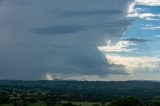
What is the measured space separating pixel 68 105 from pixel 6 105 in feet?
85.0

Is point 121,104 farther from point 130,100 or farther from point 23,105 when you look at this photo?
point 23,105

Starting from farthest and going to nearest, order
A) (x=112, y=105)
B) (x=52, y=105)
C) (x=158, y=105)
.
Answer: (x=52, y=105) → (x=158, y=105) → (x=112, y=105)

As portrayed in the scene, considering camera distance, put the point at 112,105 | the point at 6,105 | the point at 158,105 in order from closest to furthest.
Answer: the point at 112,105, the point at 158,105, the point at 6,105

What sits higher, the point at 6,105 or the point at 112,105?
the point at 6,105

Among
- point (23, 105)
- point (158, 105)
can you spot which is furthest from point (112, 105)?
point (23, 105)

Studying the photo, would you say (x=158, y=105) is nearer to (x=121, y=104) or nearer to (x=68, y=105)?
(x=68, y=105)

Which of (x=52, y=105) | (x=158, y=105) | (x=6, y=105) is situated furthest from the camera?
(x=52, y=105)

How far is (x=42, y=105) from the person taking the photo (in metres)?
170

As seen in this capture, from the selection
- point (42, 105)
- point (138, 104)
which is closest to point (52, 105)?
point (42, 105)

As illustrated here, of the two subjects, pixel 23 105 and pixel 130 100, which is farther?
pixel 23 105

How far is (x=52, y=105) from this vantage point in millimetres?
176625

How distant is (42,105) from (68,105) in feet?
35.9

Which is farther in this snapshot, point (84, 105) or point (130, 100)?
point (84, 105)

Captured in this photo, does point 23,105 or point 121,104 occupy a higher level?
point 23,105
